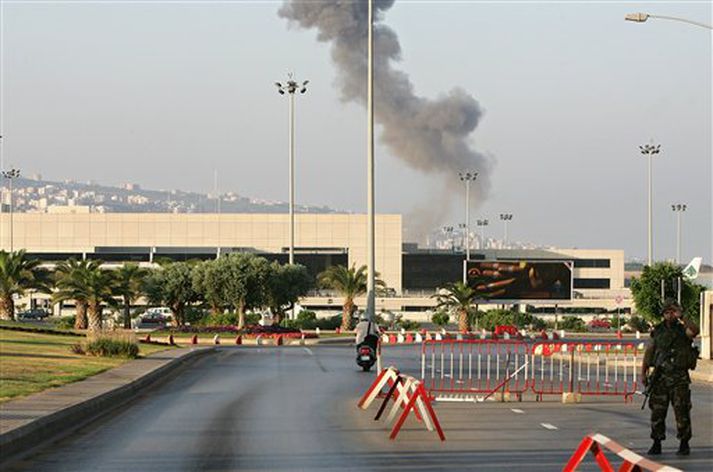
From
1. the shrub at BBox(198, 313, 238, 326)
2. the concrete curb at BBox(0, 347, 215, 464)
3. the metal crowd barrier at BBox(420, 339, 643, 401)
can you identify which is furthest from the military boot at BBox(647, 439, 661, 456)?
the shrub at BBox(198, 313, 238, 326)

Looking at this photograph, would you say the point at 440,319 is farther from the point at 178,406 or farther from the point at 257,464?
the point at 257,464

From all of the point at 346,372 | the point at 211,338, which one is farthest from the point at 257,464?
the point at 211,338

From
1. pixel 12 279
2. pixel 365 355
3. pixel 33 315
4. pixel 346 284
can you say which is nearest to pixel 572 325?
pixel 346 284

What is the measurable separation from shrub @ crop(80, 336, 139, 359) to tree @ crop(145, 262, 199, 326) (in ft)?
135

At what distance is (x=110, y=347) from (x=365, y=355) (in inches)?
318

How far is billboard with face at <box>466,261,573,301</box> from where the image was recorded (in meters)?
89.6

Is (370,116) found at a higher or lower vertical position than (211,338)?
higher

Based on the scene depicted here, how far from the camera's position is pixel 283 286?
264 ft

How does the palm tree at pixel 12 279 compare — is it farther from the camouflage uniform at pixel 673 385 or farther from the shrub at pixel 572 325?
the camouflage uniform at pixel 673 385

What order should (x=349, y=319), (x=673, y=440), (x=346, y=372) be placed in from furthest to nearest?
(x=349, y=319) < (x=346, y=372) < (x=673, y=440)

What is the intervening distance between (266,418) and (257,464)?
20.4 feet

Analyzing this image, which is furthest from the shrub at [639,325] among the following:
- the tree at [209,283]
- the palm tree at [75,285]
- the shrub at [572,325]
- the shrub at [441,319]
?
the palm tree at [75,285]

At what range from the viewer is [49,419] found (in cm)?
1898

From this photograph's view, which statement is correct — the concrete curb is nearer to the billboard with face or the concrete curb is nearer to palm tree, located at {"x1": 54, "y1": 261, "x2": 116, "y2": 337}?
palm tree, located at {"x1": 54, "y1": 261, "x2": 116, "y2": 337}
